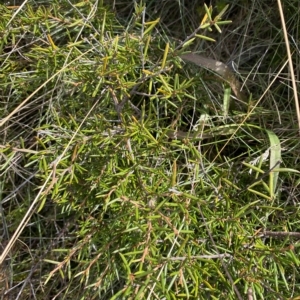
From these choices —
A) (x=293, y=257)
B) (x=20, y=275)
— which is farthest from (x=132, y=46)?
(x=20, y=275)

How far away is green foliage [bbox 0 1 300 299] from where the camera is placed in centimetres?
88

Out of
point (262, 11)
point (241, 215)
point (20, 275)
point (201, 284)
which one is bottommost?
point (20, 275)

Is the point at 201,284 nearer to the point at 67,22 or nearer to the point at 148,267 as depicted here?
the point at 148,267

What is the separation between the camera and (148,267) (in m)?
0.85

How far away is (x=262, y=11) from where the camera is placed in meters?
1.20

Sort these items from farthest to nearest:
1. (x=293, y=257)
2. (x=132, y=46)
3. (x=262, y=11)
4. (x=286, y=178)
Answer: (x=262, y=11) → (x=286, y=178) → (x=132, y=46) → (x=293, y=257)

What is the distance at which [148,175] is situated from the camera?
3.16 ft

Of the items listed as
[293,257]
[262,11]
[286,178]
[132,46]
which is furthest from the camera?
[262,11]

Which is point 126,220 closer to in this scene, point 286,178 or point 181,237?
point 181,237

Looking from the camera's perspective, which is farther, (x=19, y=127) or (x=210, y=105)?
(x=19, y=127)

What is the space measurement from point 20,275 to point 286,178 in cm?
69

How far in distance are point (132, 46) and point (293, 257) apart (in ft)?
1.63

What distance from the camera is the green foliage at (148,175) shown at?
0.88 meters

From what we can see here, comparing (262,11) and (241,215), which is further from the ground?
(262,11)
